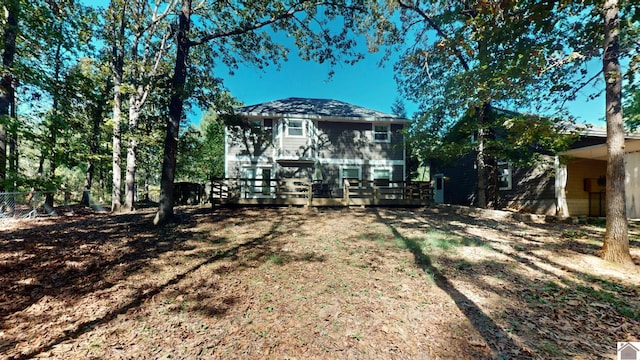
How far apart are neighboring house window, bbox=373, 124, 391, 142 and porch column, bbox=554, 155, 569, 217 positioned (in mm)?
7972

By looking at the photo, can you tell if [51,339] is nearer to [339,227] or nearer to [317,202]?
[339,227]

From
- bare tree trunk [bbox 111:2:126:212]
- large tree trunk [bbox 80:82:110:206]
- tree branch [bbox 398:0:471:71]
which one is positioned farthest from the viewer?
tree branch [bbox 398:0:471:71]

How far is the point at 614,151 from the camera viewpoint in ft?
15.9

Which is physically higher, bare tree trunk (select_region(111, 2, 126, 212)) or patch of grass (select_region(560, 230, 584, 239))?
bare tree trunk (select_region(111, 2, 126, 212))

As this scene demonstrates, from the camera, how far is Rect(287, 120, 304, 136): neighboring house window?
565 inches

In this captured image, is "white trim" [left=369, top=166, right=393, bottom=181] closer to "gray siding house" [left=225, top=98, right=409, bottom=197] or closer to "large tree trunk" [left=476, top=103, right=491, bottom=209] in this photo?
"gray siding house" [left=225, top=98, right=409, bottom=197]

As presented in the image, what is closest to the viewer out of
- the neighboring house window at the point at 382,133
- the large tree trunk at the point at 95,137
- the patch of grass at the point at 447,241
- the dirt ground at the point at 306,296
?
the dirt ground at the point at 306,296

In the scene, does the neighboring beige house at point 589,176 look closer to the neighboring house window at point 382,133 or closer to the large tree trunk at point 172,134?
the neighboring house window at point 382,133

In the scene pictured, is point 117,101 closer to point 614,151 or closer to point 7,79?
point 7,79

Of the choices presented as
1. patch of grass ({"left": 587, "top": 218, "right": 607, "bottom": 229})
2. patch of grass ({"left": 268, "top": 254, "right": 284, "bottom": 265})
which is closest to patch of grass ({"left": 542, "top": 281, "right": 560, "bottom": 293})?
patch of grass ({"left": 268, "top": 254, "right": 284, "bottom": 265})

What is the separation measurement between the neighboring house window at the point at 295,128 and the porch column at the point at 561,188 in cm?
1225

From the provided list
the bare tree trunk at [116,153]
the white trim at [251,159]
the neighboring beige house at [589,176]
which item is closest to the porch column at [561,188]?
the neighboring beige house at [589,176]

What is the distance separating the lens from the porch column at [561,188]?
10.2m

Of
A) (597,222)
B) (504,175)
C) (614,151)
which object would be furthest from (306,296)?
(504,175)
